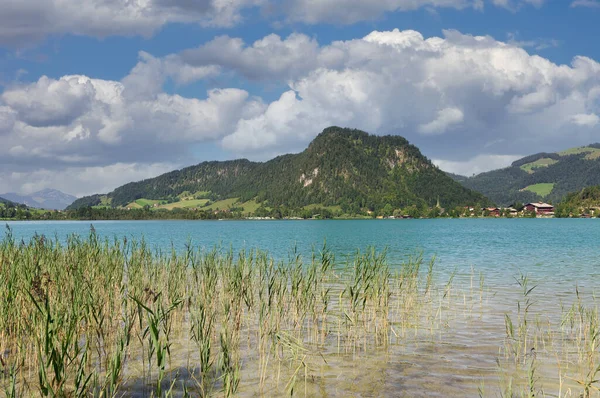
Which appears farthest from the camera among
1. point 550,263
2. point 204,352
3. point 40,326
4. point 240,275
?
point 550,263

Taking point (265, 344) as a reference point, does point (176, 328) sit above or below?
below

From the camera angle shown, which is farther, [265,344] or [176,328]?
[176,328]

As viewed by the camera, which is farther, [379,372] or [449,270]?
[449,270]

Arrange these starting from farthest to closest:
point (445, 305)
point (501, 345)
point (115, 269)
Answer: point (445, 305) < point (115, 269) < point (501, 345)

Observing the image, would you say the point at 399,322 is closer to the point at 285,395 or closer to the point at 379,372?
the point at 379,372

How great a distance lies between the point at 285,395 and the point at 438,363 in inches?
175

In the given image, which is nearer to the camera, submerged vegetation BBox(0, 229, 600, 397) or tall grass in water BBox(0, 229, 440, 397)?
submerged vegetation BBox(0, 229, 600, 397)

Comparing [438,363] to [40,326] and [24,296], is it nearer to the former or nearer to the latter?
[40,326]

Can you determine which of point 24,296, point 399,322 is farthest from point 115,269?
point 399,322

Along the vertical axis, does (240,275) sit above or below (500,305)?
above

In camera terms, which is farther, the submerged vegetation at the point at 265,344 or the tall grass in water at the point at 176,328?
the tall grass in water at the point at 176,328

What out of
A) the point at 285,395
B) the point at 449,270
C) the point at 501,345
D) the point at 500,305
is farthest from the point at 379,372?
the point at 449,270

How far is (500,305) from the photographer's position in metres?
19.7

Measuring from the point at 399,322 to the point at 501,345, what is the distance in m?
3.73
